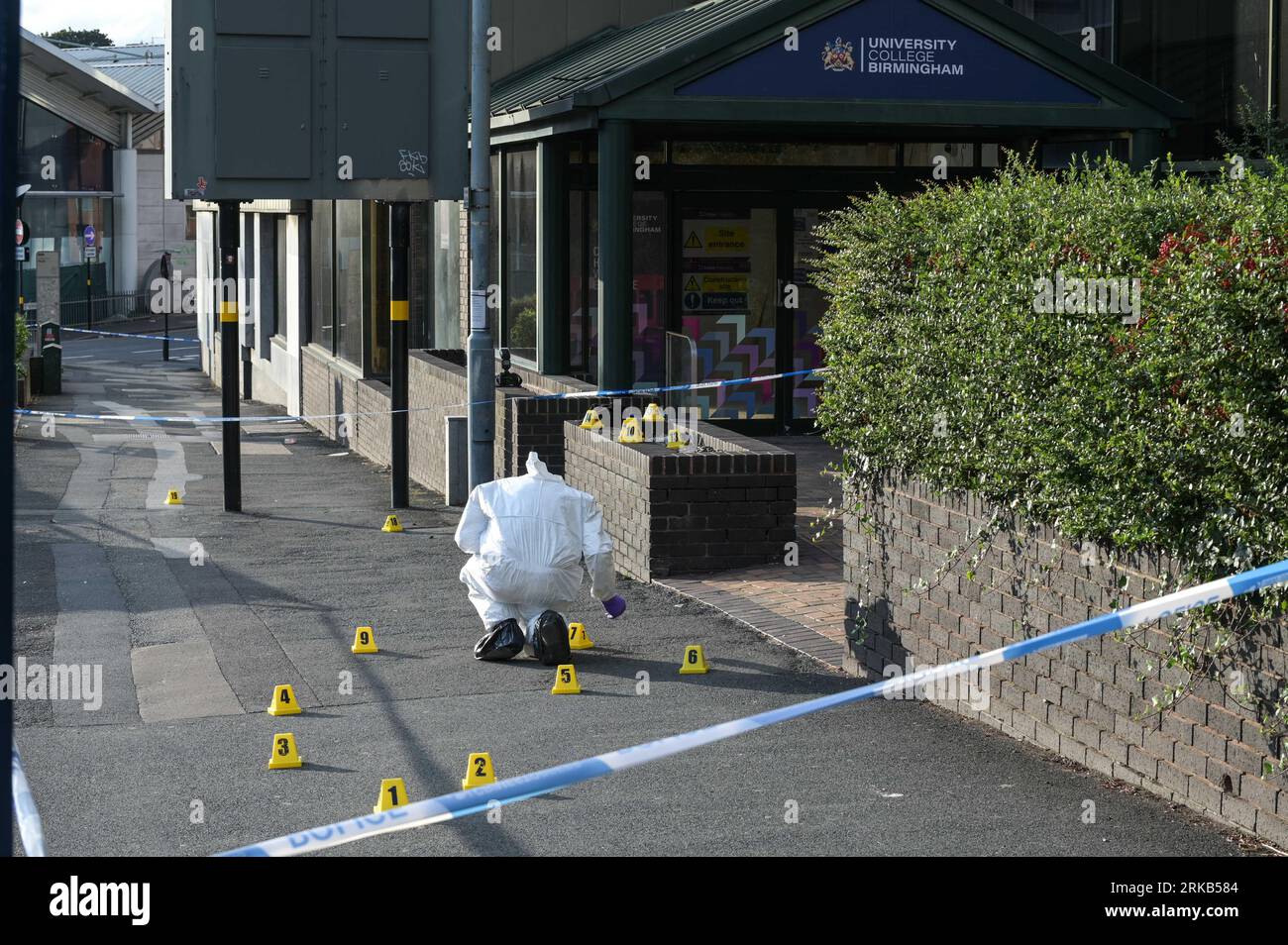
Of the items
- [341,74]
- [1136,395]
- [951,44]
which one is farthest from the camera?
[341,74]

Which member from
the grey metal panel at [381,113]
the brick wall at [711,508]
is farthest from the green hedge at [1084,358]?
the grey metal panel at [381,113]

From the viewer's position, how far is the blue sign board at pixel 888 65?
46.5ft

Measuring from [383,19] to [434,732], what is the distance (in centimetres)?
922

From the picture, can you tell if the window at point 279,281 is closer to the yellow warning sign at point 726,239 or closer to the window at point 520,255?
the window at point 520,255

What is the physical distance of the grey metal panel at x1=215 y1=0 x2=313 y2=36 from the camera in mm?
15133

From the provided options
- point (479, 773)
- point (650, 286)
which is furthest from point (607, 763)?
point (650, 286)

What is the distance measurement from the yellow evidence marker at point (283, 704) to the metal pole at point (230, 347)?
24.6ft

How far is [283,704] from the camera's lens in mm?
8586

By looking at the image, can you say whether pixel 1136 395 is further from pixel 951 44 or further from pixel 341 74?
pixel 341 74

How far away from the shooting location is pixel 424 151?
15.6 m

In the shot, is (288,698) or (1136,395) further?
(288,698)

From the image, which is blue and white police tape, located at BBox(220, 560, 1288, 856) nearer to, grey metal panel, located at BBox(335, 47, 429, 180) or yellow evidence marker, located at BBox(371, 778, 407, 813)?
yellow evidence marker, located at BBox(371, 778, 407, 813)

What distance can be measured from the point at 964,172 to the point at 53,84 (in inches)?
1948
